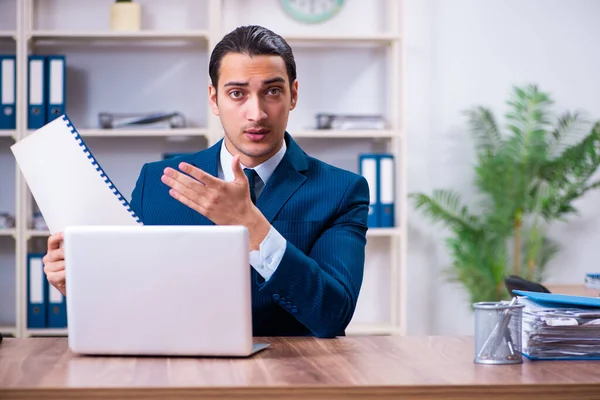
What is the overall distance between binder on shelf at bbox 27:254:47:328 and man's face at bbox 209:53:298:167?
2.26 m

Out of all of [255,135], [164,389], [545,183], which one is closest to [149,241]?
[164,389]

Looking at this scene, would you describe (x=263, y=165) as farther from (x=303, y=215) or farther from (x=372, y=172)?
(x=372, y=172)

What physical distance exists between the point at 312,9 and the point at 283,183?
8.07 feet

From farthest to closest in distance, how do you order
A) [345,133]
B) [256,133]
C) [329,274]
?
[345,133], [256,133], [329,274]

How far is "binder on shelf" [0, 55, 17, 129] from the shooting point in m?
3.92

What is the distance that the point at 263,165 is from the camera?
2.02 meters

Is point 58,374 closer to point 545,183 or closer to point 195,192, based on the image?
point 195,192

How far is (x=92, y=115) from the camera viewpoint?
4.21 meters

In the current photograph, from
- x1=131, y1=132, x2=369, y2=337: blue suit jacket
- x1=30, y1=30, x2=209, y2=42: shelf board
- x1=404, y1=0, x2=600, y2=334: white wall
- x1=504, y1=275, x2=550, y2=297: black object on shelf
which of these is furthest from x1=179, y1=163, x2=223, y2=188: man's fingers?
x1=404, y1=0, x2=600, y2=334: white wall

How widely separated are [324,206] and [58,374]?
2.76 ft

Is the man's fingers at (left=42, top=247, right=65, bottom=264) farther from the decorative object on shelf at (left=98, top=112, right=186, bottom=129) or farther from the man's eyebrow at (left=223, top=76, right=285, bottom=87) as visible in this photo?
the decorative object on shelf at (left=98, top=112, right=186, bottom=129)

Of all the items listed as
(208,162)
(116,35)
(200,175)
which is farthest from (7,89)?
(200,175)

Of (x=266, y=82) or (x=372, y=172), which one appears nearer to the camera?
(x=266, y=82)

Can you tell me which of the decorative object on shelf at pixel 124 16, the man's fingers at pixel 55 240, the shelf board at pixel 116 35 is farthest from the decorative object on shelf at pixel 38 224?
the man's fingers at pixel 55 240
